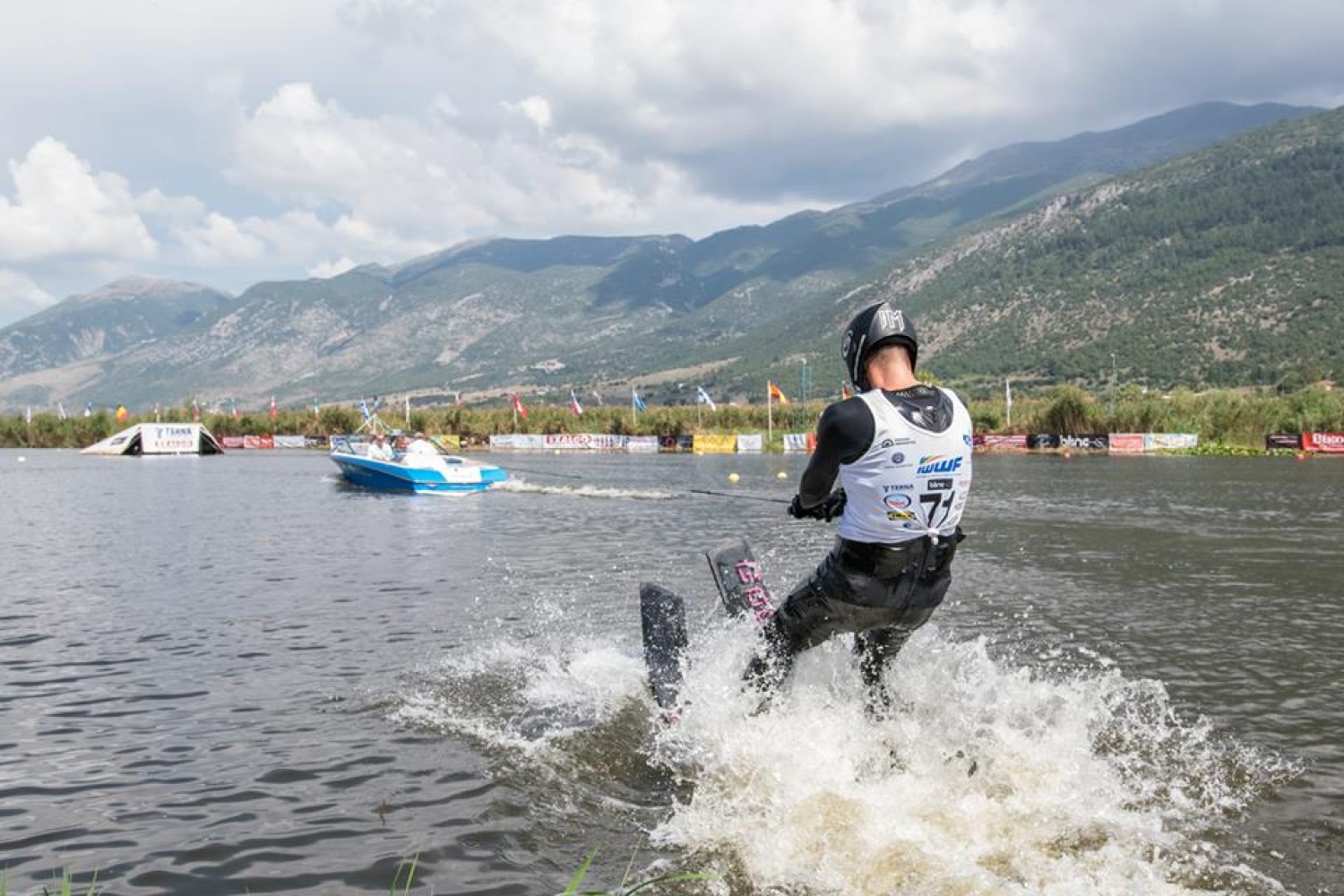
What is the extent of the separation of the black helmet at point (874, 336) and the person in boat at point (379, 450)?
123 feet

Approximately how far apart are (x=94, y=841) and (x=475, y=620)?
7408 millimetres

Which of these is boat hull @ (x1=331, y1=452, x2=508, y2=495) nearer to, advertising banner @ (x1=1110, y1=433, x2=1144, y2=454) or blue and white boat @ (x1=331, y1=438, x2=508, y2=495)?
blue and white boat @ (x1=331, y1=438, x2=508, y2=495)

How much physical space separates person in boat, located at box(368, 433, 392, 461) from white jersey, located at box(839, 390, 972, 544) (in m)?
37.7

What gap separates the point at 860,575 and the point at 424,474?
35.2 meters

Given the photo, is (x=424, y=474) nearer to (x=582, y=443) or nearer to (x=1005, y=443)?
(x=582, y=443)

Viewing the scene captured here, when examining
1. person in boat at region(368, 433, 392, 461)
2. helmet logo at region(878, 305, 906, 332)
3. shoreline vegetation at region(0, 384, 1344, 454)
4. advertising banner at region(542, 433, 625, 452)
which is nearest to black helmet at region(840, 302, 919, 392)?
helmet logo at region(878, 305, 906, 332)

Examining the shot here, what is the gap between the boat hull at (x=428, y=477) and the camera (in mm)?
39031

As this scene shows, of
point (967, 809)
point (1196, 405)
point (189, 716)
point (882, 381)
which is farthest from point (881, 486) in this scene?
point (1196, 405)

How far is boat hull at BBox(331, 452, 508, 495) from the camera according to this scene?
1537 inches

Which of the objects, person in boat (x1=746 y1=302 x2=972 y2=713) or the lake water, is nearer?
person in boat (x1=746 y1=302 x2=972 y2=713)

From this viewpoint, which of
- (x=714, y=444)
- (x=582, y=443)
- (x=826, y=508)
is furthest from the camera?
(x=582, y=443)

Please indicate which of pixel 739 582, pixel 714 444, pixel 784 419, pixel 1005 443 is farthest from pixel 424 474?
pixel 784 419

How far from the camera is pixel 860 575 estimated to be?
5.59m

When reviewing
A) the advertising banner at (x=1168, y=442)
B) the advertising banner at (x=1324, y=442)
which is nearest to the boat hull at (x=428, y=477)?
the advertising banner at (x=1168, y=442)
